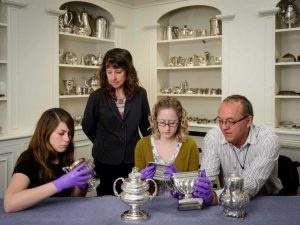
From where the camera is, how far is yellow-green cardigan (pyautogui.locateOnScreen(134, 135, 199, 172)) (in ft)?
6.40

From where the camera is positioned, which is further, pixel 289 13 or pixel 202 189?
pixel 289 13

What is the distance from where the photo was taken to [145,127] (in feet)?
8.21

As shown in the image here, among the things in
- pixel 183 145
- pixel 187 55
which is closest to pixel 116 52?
pixel 183 145

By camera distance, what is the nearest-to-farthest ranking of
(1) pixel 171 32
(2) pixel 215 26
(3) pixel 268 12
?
(3) pixel 268 12, (2) pixel 215 26, (1) pixel 171 32

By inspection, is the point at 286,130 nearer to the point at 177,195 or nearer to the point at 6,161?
the point at 177,195

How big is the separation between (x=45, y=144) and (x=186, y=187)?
0.74m

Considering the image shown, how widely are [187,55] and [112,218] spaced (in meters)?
3.44

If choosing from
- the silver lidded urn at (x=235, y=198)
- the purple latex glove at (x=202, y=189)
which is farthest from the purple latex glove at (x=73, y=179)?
the silver lidded urn at (x=235, y=198)

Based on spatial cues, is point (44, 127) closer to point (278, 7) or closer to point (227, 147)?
point (227, 147)

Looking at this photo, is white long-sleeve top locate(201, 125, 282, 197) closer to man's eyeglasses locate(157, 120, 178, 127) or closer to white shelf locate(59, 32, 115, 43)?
man's eyeglasses locate(157, 120, 178, 127)

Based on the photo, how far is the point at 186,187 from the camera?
1486 mm

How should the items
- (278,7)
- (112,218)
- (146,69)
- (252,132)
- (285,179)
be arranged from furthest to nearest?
(146,69) → (278,7) → (285,179) → (252,132) → (112,218)

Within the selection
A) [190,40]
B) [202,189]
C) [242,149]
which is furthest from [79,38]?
[202,189]

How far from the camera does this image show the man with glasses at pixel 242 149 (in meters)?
1.73
